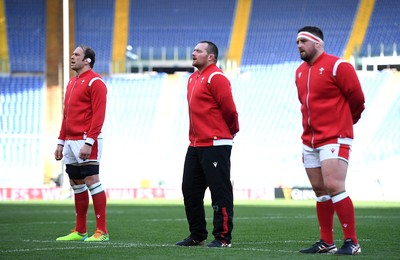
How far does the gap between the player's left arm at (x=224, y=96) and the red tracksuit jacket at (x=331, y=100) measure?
1004mm

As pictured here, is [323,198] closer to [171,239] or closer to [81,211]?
[171,239]

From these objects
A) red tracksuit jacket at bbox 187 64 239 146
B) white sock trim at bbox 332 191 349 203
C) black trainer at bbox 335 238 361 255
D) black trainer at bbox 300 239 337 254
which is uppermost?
red tracksuit jacket at bbox 187 64 239 146

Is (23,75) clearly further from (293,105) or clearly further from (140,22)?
(293,105)

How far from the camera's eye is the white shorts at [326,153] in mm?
7727

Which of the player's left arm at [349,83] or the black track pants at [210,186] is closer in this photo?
the player's left arm at [349,83]

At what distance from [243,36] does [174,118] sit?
4.78 m

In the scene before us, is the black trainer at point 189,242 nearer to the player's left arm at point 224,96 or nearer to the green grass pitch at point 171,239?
the green grass pitch at point 171,239

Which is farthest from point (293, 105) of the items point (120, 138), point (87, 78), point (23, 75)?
point (87, 78)

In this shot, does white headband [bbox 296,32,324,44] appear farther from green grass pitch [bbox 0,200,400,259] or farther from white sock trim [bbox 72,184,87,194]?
white sock trim [bbox 72,184,87,194]

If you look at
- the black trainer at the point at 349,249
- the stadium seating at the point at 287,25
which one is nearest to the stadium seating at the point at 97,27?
the stadium seating at the point at 287,25

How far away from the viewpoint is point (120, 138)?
31.8 metres

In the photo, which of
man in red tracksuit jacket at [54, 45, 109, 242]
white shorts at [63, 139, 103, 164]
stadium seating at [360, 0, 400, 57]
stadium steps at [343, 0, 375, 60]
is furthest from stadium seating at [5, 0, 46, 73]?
white shorts at [63, 139, 103, 164]

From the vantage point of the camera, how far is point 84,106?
9.64m

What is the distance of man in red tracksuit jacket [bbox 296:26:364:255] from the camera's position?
770cm
